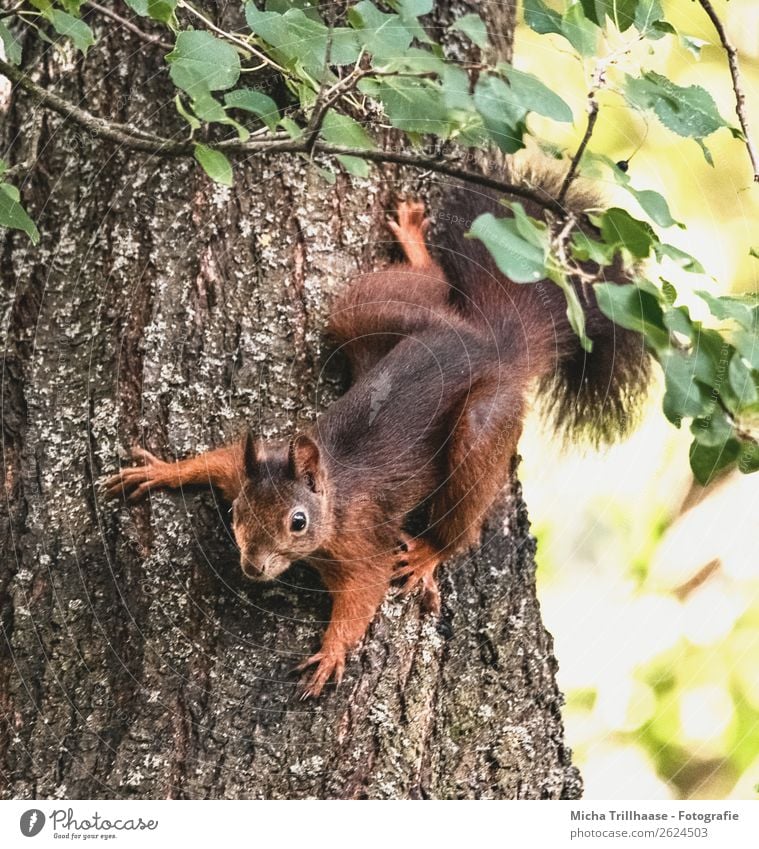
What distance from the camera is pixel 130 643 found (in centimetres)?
117

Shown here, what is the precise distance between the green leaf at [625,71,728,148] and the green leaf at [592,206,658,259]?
0.61 feet

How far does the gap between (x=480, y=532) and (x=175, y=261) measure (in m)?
0.53

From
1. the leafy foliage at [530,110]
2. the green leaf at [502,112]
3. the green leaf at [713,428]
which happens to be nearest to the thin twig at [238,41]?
the leafy foliage at [530,110]

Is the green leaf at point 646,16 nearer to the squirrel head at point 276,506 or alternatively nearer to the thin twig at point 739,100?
the thin twig at point 739,100

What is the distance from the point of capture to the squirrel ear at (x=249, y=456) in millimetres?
1104

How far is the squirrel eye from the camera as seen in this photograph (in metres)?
1.20

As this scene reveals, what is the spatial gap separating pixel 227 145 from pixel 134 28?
0.77ft

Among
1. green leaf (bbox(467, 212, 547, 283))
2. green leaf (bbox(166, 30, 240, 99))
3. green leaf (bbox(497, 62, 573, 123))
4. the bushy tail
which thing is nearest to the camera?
green leaf (bbox(467, 212, 547, 283))

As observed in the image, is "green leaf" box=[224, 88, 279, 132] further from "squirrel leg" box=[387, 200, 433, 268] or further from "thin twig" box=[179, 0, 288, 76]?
"squirrel leg" box=[387, 200, 433, 268]

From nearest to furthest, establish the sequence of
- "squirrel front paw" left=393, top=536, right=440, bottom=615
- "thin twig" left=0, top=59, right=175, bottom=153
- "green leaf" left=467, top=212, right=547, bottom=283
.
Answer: "green leaf" left=467, top=212, right=547, bottom=283, "thin twig" left=0, top=59, right=175, bottom=153, "squirrel front paw" left=393, top=536, right=440, bottom=615

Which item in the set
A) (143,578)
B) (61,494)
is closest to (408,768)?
(143,578)

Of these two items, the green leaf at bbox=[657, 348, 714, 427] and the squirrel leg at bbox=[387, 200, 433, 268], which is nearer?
the green leaf at bbox=[657, 348, 714, 427]

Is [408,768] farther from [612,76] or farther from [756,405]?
[612,76]

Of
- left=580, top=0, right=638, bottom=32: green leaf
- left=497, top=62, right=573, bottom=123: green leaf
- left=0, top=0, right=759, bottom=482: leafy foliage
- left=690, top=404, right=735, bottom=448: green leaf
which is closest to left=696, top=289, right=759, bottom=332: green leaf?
left=0, top=0, right=759, bottom=482: leafy foliage
